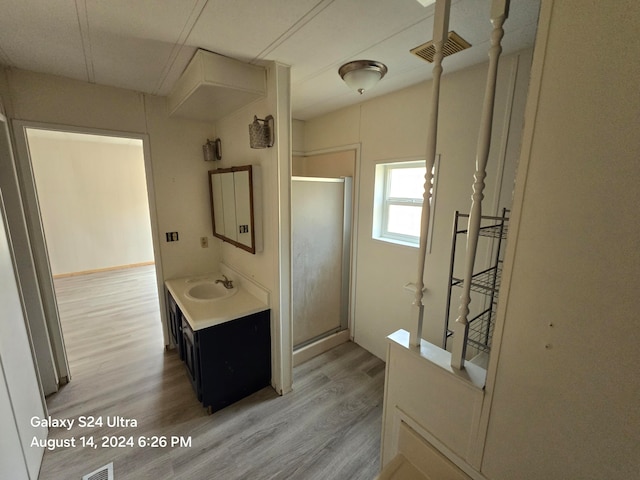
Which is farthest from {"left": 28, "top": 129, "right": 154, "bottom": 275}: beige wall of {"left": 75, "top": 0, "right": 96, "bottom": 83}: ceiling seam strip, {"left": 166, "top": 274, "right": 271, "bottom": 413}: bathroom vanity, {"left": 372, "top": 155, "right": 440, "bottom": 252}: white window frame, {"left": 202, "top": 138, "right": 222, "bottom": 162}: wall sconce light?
{"left": 372, "top": 155, "right": 440, "bottom": 252}: white window frame

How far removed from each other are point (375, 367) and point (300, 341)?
77 cm

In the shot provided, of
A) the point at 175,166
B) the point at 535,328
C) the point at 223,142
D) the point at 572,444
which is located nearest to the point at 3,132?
the point at 175,166

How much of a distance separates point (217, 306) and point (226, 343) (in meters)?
0.30

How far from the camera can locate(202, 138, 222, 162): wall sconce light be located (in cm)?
252

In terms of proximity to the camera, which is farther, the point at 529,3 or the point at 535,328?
the point at 529,3

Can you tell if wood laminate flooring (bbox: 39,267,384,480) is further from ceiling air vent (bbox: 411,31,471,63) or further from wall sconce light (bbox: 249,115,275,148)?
ceiling air vent (bbox: 411,31,471,63)

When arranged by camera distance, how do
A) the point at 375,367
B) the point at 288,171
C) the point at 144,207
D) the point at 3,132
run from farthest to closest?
the point at 144,207 < the point at 375,367 < the point at 288,171 < the point at 3,132

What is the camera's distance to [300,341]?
8.54 feet

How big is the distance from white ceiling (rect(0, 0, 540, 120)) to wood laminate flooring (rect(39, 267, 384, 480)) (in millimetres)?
2446

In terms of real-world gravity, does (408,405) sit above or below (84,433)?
above

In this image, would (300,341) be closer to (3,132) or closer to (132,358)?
(132,358)

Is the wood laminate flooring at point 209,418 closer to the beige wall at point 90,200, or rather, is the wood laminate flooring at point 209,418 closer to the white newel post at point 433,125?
the white newel post at point 433,125

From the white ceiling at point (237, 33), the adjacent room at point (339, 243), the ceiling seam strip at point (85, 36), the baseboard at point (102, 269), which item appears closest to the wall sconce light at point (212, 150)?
the adjacent room at point (339, 243)

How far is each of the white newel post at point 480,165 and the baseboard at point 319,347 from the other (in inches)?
73.2
